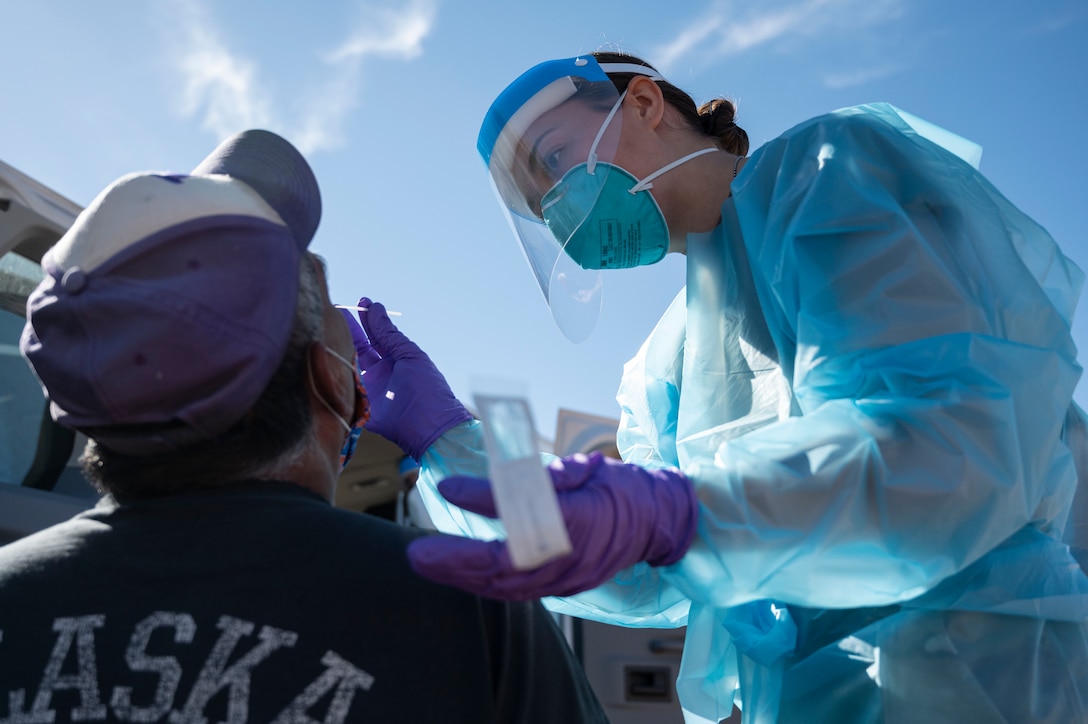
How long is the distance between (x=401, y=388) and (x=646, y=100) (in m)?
0.96

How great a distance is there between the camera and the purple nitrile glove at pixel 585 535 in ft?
3.64

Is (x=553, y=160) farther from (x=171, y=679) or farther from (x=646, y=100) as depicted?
(x=171, y=679)

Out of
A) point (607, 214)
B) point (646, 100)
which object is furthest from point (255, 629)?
point (646, 100)

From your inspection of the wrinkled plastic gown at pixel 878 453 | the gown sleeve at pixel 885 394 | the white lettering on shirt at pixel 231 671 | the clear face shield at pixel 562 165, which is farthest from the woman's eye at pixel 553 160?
the white lettering on shirt at pixel 231 671

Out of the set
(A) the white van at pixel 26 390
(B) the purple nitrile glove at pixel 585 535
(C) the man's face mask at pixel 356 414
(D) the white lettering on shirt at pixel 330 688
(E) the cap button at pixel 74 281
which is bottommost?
(D) the white lettering on shirt at pixel 330 688

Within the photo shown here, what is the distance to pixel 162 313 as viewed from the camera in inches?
50.3

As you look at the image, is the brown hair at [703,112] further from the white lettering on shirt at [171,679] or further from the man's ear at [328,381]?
the white lettering on shirt at [171,679]

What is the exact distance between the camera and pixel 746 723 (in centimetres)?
177

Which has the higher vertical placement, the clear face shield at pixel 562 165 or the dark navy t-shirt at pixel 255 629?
the clear face shield at pixel 562 165

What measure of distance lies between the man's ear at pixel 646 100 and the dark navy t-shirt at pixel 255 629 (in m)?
1.36

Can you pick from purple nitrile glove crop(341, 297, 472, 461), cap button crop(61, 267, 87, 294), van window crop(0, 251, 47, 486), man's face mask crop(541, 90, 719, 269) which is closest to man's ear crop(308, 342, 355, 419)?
cap button crop(61, 267, 87, 294)

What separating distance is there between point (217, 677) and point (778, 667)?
101 cm

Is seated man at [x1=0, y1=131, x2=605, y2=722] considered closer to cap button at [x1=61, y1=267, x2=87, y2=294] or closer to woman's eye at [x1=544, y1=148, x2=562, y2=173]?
cap button at [x1=61, y1=267, x2=87, y2=294]

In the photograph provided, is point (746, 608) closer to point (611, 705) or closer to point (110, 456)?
point (110, 456)
